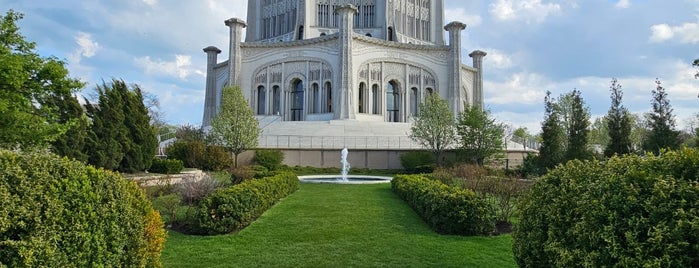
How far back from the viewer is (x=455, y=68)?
44.9m

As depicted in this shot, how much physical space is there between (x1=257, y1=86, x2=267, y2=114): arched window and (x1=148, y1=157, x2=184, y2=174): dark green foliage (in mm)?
25020

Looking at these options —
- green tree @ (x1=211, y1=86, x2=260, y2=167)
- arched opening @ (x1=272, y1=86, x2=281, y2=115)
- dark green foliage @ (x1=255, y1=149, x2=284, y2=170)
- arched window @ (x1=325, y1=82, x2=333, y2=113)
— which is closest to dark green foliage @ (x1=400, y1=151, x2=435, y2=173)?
dark green foliage @ (x1=255, y1=149, x2=284, y2=170)

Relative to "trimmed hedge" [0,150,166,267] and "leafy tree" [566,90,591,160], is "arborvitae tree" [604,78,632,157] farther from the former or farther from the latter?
"trimmed hedge" [0,150,166,267]

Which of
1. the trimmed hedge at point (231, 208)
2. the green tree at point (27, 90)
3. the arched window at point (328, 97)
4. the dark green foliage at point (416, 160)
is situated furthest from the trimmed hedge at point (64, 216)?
the arched window at point (328, 97)

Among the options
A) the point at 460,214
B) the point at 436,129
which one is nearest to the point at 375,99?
the point at 436,129

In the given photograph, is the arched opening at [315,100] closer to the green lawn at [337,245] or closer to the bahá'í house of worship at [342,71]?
the bahá'í house of worship at [342,71]

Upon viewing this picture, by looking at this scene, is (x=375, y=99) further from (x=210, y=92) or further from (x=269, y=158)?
(x=269, y=158)

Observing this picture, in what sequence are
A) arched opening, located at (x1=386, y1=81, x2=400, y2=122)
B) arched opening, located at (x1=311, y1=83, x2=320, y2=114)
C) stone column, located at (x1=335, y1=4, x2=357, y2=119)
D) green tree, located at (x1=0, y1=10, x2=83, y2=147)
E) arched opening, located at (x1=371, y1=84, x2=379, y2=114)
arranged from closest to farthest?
1. green tree, located at (x1=0, y1=10, x2=83, y2=147)
2. stone column, located at (x1=335, y1=4, x2=357, y2=119)
3. arched opening, located at (x1=311, y1=83, x2=320, y2=114)
4. arched opening, located at (x1=371, y1=84, x2=379, y2=114)
5. arched opening, located at (x1=386, y1=81, x2=400, y2=122)

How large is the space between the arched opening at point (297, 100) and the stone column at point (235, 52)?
5.61 m

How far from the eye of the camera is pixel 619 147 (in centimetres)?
2139

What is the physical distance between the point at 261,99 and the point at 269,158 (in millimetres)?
18936

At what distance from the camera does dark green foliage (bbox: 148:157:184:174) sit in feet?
66.1

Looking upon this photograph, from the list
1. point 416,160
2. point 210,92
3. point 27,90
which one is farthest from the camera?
point 210,92

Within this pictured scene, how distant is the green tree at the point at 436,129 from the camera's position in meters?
29.0
